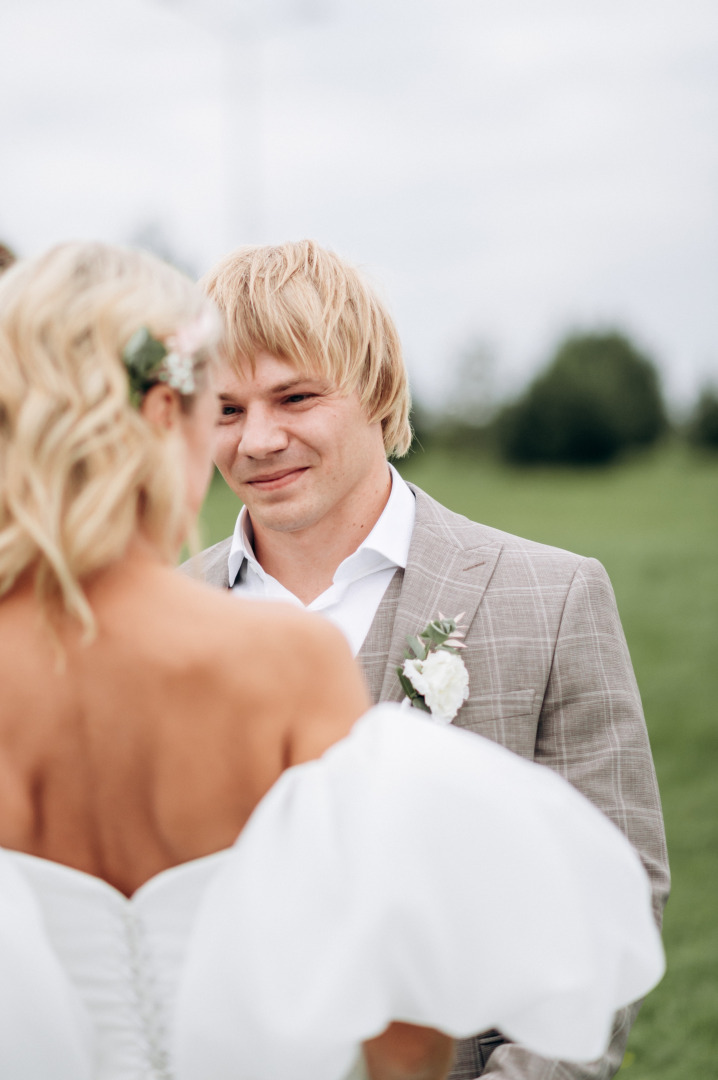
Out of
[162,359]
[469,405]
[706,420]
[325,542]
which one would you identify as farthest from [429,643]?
[469,405]

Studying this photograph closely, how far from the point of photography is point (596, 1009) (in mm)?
1664

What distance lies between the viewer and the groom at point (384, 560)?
2682 millimetres

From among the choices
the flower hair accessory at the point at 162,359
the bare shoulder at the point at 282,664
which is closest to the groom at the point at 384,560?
the bare shoulder at the point at 282,664

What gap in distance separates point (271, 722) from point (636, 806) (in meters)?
1.32

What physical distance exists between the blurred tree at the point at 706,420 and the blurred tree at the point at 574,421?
5.04 meters

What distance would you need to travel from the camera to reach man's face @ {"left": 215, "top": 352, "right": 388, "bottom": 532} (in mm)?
3023

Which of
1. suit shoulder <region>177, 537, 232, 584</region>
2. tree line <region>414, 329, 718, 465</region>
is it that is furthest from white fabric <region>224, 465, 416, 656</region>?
tree line <region>414, 329, 718, 465</region>

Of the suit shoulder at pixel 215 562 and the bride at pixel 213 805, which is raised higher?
the bride at pixel 213 805

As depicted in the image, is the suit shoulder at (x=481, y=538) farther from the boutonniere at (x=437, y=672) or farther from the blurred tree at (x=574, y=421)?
the blurred tree at (x=574, y=421)

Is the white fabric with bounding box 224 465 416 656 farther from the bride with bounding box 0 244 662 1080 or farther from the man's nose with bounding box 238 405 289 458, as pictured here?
the bride with bounding box 0 244 662 1080

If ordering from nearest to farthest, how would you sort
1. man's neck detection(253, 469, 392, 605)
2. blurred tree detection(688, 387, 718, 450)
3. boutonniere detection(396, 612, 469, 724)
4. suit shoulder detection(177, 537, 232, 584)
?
→ boutonniere detection(396, 612, 469, 724)
man's neck detection(253, 469, 392, 605)
suit shoulder detection(177, 537, 232, 584)
blurred tree detection(688, 387, 718, 450)

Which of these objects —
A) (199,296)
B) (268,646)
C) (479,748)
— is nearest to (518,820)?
(479,748)

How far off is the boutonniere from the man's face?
603mm

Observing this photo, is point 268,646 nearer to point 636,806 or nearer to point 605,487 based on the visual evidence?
point 636,806
